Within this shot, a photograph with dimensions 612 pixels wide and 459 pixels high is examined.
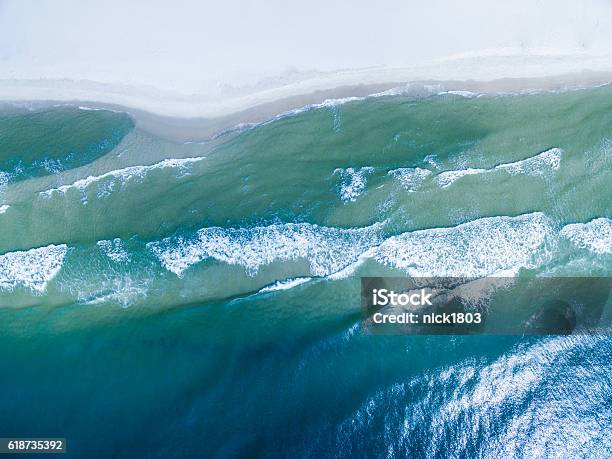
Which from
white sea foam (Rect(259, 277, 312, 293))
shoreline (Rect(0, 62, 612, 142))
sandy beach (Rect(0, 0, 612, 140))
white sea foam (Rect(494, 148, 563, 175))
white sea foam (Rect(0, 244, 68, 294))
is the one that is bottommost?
white sea foam (Rect(259, 277, 312, 293))

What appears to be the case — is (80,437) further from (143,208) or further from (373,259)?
(373,259)

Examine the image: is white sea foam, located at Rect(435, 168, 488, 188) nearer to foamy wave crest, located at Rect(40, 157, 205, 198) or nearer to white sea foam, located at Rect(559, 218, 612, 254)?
white sea foam, located at Rect(559, 218, 612, 254)

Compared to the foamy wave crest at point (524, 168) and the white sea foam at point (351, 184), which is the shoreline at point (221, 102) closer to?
the foamy wave crest at point (524, 168)

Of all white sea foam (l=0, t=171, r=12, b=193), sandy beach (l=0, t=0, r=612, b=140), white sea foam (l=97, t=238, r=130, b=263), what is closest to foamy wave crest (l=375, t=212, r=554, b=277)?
sandy beach (l=0, t=0, r=612, b=140)

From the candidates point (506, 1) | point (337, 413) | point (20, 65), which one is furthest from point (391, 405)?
point (20, 65)

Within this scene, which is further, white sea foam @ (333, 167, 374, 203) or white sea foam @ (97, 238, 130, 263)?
white sea foam @ (97, 238, 130, 263)

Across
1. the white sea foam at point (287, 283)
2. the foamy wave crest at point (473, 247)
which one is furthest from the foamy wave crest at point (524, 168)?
the white sea foam at point (287, 283)
